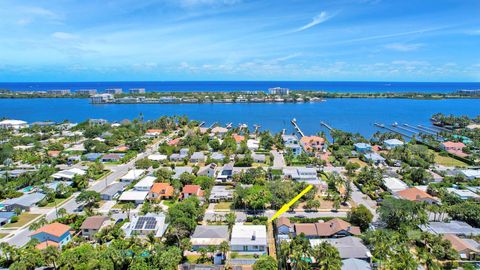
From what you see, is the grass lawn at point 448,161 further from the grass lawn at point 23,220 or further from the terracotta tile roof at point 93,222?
the grass lawn at point 23,220

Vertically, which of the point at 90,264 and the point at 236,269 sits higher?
the point at 90,264

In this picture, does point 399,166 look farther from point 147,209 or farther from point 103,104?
point 103,104

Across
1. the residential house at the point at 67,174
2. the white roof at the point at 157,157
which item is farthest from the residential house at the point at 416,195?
the residential house at the point at 67,174

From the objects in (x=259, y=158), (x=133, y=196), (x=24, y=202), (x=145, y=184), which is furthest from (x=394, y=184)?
(x=24, y=202)

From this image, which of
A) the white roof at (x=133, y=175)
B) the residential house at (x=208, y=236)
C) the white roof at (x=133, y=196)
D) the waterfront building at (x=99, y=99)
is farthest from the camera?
the waterfront building at (x=99, y=99)

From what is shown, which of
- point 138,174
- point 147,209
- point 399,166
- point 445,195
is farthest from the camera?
point 399,166

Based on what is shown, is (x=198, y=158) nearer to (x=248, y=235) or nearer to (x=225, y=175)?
(x=225, y=175)

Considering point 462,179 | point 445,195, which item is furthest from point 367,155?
point 445,195
